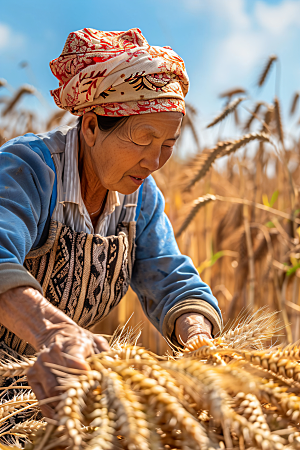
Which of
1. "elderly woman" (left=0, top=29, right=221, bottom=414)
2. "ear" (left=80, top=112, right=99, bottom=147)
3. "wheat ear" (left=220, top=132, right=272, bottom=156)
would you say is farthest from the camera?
"wheat ear" (left=220, top=132, right=272, bottom=156)

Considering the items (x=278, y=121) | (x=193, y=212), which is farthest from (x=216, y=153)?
(x=278, y=121)

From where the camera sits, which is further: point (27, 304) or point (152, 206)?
point (152, 206)

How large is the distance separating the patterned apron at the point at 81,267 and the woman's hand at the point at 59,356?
1.90 ft

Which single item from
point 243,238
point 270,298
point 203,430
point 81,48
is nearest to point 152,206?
point 81,48

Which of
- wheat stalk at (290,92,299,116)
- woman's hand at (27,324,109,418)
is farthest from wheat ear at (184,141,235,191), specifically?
wheat stalk at (290,92,299,116)

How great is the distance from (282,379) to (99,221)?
0.90 m

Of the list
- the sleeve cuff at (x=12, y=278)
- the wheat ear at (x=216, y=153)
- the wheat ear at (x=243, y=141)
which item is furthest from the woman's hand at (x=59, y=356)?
the wheat ear at (x=243, y=141)

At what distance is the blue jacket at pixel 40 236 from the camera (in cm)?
98

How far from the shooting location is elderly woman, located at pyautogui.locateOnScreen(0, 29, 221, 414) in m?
1.19

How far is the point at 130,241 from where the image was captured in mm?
1518

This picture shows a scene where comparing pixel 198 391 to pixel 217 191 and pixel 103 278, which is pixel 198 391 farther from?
pixel 217 191

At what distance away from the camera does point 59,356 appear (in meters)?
0.68

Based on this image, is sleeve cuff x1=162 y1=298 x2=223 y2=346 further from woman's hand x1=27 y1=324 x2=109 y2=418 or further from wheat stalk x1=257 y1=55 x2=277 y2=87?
wheat stalk x1=257 y1=55 x2=277 y2=87

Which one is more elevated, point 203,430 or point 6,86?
point 6,86
